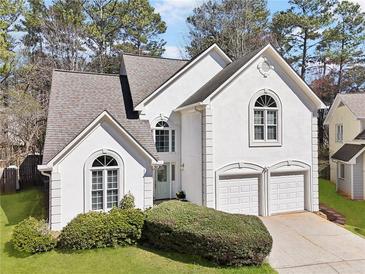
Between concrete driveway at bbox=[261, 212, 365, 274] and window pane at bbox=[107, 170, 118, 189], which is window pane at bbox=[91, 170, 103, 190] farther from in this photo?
concrete driveway at bbox=[261, 212, 365, 274]

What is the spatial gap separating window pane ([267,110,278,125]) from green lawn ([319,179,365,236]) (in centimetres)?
741

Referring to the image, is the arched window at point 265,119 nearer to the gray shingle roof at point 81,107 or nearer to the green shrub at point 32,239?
the gray shingle roof at point 81,107

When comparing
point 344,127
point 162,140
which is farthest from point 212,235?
point 344,127

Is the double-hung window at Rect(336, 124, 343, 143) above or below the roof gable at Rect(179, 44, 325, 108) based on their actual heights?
below

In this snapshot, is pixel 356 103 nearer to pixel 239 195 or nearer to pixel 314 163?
pixel 314 163

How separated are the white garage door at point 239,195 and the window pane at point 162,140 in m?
4.81

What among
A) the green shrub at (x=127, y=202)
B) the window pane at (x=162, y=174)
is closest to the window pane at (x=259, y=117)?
the window pane at (x=162, y=174)

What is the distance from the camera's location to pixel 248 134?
53.9ft

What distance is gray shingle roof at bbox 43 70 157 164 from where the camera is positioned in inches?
567

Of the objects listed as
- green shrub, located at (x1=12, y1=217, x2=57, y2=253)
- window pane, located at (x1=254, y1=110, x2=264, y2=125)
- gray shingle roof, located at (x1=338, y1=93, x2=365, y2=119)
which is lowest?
green shrub, located at (x1=12, y1=217, x2=57, y2=253)

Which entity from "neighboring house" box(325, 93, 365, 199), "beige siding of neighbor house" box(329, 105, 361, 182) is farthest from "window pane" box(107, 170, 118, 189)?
"beige siding of neighbor house" box(329, 105, 361, 182)

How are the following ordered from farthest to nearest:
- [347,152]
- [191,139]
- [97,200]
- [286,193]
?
[347,152] → [191,139] → [286,193] → [97,200]

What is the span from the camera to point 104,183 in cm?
1410

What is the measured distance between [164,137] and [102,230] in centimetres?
849
